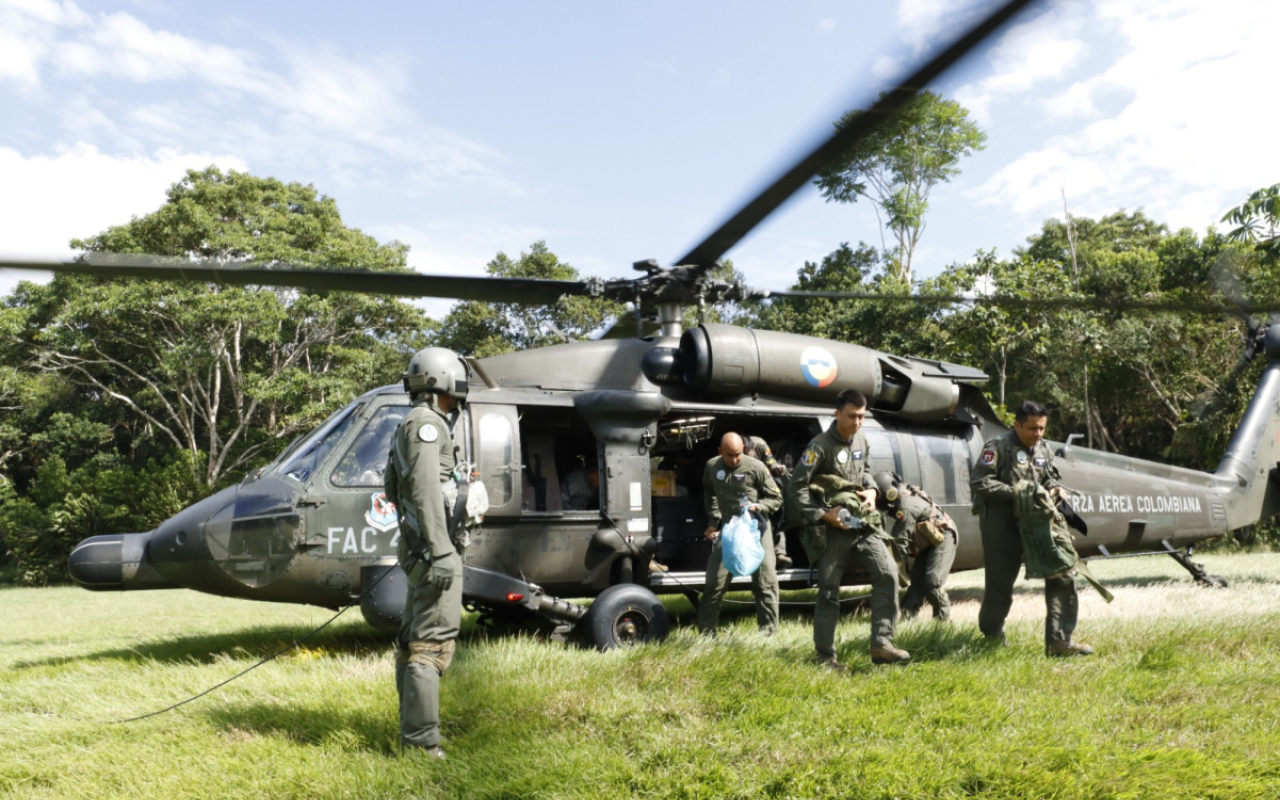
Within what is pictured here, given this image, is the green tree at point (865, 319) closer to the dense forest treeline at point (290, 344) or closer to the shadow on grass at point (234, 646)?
the dense forest treeline at point (290, 344)

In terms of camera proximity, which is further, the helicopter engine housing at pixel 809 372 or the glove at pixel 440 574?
the helicopter engine housing at pixel 809 372

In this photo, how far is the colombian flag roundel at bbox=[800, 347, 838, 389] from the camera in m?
7.14

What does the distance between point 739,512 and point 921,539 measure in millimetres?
1552

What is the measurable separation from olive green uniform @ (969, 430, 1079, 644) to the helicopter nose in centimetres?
521

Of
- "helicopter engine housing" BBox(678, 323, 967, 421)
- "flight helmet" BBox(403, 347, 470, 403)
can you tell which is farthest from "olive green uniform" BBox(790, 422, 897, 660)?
"flight helmet" BBox(403, 347, 470, 403)

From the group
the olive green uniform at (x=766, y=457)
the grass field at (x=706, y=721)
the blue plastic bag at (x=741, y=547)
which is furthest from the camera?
the olive green uniform at (x=766, y=457)

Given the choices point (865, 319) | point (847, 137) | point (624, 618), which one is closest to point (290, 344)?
point (865, 319)

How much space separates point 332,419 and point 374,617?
5.30 feet

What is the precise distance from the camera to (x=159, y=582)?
610 centimetres

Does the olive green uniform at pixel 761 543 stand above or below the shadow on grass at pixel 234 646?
above

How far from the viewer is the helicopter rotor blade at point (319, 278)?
12.8ft

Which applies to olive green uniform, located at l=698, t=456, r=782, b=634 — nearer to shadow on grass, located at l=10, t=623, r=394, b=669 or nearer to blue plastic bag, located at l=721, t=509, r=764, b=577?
blue plastic bag, located at l=721, t=509, r=764, b=577

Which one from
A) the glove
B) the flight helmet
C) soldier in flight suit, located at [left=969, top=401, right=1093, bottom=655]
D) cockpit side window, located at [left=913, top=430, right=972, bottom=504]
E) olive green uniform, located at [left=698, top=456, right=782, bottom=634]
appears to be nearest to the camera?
the glove

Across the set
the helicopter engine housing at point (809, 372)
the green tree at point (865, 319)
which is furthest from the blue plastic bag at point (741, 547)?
the green tree at point (865, 319)
